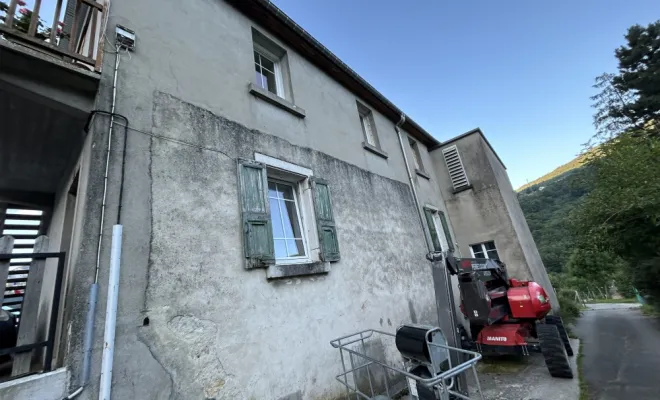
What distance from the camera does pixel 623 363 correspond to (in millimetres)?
5527

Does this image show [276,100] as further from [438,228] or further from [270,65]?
[438,228]

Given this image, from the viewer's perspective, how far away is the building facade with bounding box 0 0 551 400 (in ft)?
8.77

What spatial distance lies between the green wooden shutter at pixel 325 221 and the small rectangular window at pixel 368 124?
131 inches

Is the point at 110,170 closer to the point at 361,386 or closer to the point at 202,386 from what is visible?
the point at 202,386

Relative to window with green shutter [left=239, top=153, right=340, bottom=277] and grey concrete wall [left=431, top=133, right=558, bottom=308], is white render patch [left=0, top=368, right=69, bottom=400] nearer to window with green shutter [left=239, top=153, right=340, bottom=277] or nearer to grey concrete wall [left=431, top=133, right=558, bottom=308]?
window with green shutter [left=239, top=153, right=340, bottom=277]

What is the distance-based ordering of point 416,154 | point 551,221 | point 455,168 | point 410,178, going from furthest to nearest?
point 551,221 → point 455,168 → point 416,154 → point 410,178

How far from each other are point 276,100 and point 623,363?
845cm

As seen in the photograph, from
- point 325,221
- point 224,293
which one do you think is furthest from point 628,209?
point 224,293

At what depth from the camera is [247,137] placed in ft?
14.3

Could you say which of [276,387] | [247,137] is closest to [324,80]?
[247,137]

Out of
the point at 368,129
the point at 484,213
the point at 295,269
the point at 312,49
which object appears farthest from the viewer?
the point at 484,213

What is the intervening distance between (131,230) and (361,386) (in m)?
3.89

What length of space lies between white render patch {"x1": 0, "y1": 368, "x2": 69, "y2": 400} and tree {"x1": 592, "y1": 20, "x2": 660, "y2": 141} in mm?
22294

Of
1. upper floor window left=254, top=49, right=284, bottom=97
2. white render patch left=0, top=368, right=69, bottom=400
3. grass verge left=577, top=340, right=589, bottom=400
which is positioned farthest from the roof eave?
grass verge left=577, top=340, right=589, bottom=400
